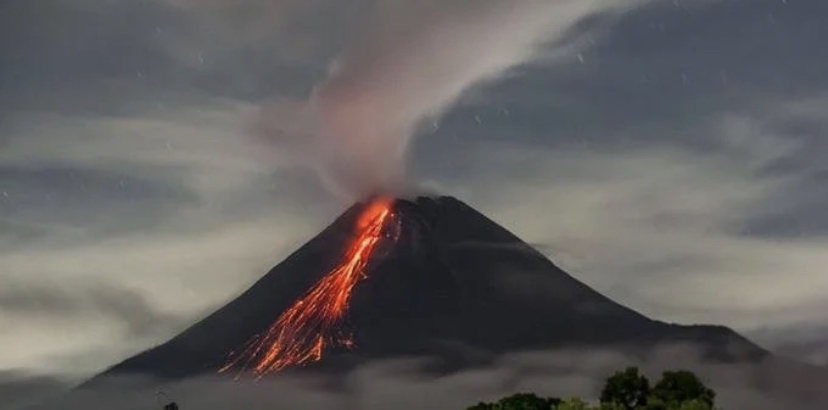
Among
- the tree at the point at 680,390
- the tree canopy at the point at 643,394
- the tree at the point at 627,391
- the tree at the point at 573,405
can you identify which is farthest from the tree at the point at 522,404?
the tree at the point at 573,405

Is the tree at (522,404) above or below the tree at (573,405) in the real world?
above

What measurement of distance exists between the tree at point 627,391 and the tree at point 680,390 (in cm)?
80

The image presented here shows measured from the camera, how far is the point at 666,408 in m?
81.2

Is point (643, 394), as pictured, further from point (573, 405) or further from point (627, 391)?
point (573, 405)

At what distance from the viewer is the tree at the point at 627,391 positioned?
3324 inches

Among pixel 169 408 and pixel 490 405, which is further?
pixel 490 405

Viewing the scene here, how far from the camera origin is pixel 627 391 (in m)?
84.6

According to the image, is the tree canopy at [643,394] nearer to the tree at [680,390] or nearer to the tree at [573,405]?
the tree at [680,390]

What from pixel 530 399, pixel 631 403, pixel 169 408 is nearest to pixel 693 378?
pixel 631 403

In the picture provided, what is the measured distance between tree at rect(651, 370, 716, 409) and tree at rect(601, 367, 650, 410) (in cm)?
80

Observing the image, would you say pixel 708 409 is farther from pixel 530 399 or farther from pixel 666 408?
pixel 530 399

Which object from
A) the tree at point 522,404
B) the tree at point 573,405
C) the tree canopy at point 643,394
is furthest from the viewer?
the tree at point 522,404

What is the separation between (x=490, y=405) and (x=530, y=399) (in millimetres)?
3399

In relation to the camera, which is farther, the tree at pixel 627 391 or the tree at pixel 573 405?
the tree at pixel 627 391
